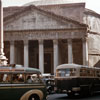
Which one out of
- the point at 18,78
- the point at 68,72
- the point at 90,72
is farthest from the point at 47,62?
the point at 18,78

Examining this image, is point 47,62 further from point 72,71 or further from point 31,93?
point 31,93

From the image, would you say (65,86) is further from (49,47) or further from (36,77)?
(49,47)

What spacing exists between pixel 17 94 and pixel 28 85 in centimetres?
63

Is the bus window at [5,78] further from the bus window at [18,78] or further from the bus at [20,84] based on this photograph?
the bus window at [18,78]

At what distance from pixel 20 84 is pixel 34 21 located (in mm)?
21547

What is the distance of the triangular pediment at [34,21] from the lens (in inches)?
1241

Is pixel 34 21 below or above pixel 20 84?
above

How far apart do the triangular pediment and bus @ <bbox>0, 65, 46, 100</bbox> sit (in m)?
20.1

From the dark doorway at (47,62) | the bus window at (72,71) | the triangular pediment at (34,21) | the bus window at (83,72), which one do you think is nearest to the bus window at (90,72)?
the bus window at (83,72)

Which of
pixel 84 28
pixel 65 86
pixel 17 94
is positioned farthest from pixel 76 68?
pixel 84 28

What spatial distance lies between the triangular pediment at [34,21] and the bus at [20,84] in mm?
20081

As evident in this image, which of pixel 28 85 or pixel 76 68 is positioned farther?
pixel 76 68

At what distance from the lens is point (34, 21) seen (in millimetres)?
32156

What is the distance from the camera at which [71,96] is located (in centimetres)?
1664
